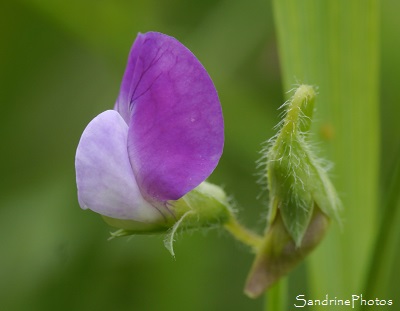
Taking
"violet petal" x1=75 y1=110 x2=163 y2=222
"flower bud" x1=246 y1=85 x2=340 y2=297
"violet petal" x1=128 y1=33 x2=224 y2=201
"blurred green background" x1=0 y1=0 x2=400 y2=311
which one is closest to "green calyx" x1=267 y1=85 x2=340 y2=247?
"flower bud" x1=246 y1=85 x2=340 y2=297

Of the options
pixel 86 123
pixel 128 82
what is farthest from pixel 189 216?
pixel 86 123

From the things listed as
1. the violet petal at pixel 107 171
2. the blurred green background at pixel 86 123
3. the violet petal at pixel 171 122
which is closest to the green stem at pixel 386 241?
the violet petal at pixel 171 122

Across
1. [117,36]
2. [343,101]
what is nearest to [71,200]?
[117,36]

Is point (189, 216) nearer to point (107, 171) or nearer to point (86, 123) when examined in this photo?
point (107, 171)

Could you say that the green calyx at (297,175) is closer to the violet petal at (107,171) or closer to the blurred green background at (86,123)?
the violet petal at (107,171)

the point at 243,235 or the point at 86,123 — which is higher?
the point at 86,123
